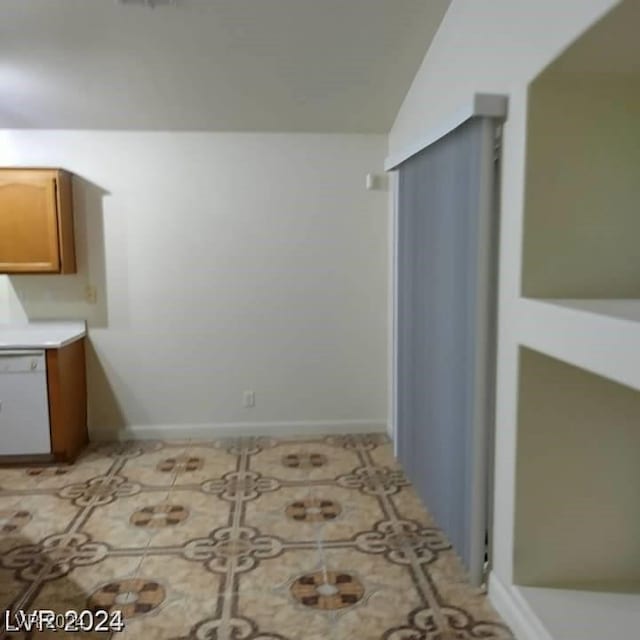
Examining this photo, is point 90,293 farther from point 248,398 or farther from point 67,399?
point 248,398

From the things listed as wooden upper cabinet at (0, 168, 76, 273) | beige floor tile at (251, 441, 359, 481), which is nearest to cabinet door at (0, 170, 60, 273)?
wooden upper cabinet at (0, 168, 76, 273)

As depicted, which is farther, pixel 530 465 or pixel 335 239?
pixel 335 239

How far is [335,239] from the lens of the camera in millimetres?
4297

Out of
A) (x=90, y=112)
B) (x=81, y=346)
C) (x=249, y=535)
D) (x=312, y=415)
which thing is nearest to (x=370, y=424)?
(x=312, y=415)

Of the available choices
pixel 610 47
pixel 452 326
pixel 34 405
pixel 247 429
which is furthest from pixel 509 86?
pixel 34 405

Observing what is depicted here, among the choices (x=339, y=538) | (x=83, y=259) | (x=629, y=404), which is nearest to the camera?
(x=629, y=404)

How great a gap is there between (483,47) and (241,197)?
221cm

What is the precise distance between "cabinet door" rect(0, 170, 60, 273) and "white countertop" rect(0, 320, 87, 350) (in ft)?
1.48

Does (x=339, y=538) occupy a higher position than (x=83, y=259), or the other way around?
(x=83, y=259)

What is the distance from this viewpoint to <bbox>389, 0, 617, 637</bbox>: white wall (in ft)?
6.05

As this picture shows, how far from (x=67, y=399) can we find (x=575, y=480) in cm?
313

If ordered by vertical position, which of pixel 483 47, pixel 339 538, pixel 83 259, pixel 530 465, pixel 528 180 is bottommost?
pixel 339 538

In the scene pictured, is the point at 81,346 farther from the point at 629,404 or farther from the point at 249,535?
the point at 629,404

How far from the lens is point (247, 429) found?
4422mm
